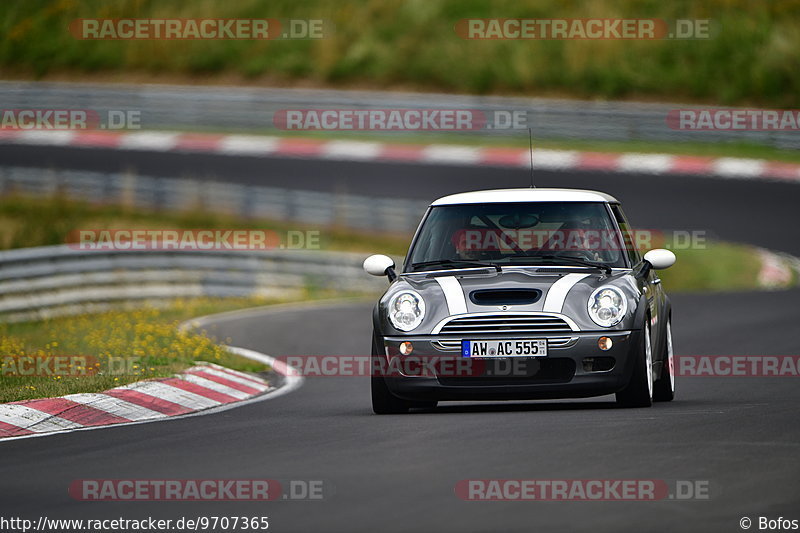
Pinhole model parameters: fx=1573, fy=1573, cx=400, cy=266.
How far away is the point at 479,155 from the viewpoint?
3120cm

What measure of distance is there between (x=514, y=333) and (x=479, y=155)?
2160cm

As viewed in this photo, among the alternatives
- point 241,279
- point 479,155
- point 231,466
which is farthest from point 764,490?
point 479,155

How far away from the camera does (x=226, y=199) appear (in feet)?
88.4

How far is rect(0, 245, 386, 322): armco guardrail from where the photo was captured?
19.8 meters

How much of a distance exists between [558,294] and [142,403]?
321 centimetres

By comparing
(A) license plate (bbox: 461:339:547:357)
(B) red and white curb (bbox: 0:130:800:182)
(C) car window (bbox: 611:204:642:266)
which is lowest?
(A) license plate (bbox: 461:339:547:357)

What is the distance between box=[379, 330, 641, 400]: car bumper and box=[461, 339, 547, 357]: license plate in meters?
0.04

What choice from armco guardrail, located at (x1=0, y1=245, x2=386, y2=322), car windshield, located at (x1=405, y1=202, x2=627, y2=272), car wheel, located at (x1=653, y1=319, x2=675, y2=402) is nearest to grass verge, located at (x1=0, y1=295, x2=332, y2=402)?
armco guardrail, located at (x1=0, y1=245, x2=386, y2=322)

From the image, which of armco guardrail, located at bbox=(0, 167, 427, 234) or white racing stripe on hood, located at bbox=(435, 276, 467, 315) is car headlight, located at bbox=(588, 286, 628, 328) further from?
armco guardrail, located at bbox=(0, 167, 427, 234)

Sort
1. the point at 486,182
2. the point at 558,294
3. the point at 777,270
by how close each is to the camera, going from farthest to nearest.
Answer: the point at 486,182, the point at 777,270, the point at 558,294

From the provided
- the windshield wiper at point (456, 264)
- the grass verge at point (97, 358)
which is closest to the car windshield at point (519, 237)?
the windshield wiper at point (456, 264)

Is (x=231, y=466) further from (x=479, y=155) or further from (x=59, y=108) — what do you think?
(x=59, y=108)

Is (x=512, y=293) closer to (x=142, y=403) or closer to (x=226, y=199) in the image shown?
(x=142, y=403)

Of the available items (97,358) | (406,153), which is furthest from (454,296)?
(406,153)
